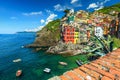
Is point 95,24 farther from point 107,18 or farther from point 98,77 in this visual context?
point 98,77

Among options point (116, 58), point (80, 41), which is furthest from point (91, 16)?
point (116, 58)

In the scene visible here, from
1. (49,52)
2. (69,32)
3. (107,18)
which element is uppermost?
(107,18)

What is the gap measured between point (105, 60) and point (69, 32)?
7913cm

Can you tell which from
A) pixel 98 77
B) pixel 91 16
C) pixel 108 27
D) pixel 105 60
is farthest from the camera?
pixel 91 16

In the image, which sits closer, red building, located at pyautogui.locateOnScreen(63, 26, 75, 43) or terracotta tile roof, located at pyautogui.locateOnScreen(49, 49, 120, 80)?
terracotta tile roof, located at pyautogui.locateOnScreen(49, 49, 120, 80)

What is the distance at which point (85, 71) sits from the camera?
527 centimetres

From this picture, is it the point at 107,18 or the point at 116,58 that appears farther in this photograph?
the point at 107,18

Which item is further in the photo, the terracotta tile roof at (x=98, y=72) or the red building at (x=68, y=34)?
the red building at (x=68, y=34)

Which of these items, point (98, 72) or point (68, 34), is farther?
point (68, 34)

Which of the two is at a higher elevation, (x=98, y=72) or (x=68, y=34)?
(x=68, y=34)

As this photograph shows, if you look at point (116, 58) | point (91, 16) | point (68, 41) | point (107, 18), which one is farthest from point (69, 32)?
point (116, 58)

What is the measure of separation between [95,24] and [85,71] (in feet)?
295

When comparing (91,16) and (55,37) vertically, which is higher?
(91,16)

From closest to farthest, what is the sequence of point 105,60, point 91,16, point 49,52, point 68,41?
point 105,60, point 49,52, point 68,41, point 91,16
